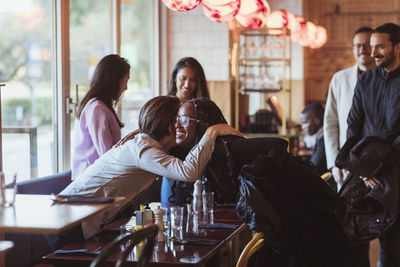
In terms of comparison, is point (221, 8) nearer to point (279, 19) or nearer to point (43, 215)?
point (43, 215)

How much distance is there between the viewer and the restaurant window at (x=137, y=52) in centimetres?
684

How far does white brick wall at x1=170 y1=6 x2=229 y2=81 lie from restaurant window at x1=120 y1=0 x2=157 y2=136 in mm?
277

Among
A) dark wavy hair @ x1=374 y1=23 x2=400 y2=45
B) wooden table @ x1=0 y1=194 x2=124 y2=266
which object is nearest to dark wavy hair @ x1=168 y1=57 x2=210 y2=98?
dark wavy hair @ x1=374 y1=23 x2=400 y2=45

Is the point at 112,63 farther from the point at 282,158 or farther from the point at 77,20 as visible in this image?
the point at 282,158

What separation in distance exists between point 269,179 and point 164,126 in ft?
3.14

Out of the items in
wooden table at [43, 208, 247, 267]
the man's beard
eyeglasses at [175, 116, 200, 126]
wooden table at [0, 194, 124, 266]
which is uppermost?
the man's beard

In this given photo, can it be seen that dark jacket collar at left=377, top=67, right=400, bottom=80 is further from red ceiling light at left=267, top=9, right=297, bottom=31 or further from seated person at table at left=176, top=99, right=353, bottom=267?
red ceiling light at left=267, top=9, right=297, bottom=31

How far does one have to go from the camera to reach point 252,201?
8.60 feet

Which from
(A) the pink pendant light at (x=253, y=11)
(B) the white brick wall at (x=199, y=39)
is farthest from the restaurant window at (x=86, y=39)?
(B) the white brick wall at (x=199, y=39)

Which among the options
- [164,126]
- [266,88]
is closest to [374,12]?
[266,88]

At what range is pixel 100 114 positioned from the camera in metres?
4.27

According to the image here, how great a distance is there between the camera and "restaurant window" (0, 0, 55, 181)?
4504mm

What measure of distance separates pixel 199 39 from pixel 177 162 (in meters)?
4.64

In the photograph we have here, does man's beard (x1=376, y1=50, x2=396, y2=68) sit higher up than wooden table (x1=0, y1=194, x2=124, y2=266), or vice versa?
man's beard (x1=376, y1=50, x2=396, y2=68)
